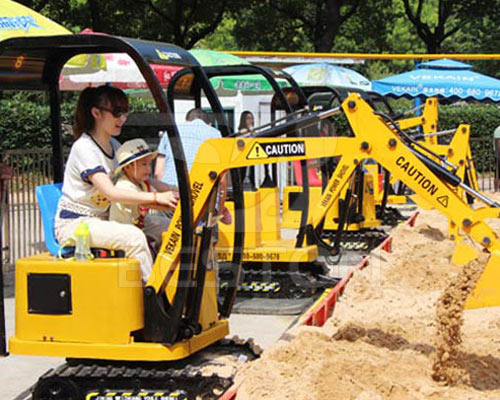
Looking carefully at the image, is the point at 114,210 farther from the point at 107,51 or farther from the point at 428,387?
the point at 428,387

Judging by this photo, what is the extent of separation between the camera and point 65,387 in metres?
5.72

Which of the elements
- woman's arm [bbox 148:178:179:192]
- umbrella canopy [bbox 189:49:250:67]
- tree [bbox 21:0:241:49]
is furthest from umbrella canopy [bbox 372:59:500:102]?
woman's arm [bbox 148:178:179:192]

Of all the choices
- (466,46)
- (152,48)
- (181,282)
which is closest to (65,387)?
(181,282)

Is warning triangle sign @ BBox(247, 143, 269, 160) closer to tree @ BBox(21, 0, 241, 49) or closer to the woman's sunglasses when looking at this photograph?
the woman's sunglasses

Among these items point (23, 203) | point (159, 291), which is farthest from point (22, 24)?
point (159, 291)

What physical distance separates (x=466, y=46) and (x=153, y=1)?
28910 millimetres

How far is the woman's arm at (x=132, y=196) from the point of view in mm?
5594

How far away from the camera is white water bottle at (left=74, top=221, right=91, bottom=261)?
5668mm

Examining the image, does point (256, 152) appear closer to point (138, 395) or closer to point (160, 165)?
point (138, 395)

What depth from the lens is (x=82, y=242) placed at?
567cm

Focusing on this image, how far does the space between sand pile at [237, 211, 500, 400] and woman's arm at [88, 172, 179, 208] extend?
1307 millimetres

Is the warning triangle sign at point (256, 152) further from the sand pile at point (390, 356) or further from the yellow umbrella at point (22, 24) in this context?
the yellow umbrella at point (22, 24)

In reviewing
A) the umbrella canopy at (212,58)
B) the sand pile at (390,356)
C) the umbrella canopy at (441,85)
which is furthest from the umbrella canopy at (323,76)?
the sand pile at (390,356)

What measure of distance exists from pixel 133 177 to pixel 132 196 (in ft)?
0.88
